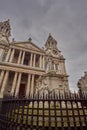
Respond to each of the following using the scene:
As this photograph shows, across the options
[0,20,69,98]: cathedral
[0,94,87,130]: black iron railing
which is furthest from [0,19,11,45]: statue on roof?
[0,94,87,130]: black iron railing

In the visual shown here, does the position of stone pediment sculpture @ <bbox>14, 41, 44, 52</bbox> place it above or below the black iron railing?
above

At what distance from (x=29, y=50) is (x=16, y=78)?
934cm

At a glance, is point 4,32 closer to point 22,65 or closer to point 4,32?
point 4,32

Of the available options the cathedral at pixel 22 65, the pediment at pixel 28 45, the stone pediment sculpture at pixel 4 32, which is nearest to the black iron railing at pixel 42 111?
the cathedral at pixel 22 65

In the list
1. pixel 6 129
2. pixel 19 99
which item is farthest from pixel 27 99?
pixel 6 129

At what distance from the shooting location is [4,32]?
27719 millimetres

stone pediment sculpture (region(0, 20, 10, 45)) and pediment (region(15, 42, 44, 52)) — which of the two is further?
pediment (region(15, 42, 44, 52))

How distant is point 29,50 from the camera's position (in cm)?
2664

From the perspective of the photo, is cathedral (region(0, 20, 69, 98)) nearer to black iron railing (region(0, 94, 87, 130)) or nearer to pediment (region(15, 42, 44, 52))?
pediment (region(15, 42, 44, 52))

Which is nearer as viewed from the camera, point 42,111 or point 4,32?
point 42,111

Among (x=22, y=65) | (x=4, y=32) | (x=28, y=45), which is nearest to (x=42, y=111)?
(x=22, y=65)

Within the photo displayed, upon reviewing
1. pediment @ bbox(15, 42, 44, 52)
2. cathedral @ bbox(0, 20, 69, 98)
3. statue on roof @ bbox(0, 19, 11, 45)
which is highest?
statue on roof @ bbox(0, 19, 11, 45)

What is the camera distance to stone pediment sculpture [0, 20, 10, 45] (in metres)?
25.1

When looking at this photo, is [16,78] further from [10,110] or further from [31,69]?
[10,110]
